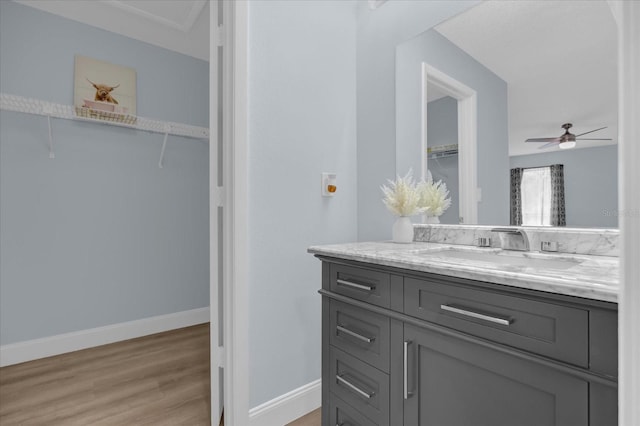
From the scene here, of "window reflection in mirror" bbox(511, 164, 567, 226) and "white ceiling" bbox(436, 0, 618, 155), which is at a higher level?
"white ceiling" bbox(436, 0, 618, 155)

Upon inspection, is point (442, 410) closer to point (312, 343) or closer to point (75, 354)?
point (312, 343)

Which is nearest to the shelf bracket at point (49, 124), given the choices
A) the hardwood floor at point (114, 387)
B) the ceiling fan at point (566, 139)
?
the hardwood floor at point (114, 387)

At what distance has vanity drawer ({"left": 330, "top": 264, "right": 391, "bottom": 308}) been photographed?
1158 mm

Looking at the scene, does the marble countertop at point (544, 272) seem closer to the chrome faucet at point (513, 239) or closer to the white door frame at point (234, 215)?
the chrome faucet at point (513, 239)

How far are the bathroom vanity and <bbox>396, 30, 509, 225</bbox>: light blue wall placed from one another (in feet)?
0.97

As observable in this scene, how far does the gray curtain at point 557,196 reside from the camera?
1330 mm

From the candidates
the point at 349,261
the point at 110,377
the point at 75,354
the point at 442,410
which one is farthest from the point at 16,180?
the point at 442,410

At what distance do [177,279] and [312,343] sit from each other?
181 cm

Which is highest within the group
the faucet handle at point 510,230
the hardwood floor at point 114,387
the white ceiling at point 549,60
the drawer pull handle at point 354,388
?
the white ceiling at point 549,60

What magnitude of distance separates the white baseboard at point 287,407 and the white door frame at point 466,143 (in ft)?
4.04

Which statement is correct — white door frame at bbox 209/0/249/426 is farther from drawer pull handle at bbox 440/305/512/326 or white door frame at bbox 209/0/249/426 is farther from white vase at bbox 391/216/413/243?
drawer pull handle at bbox 440/305/512/326

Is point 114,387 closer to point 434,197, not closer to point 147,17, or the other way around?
point 434,197

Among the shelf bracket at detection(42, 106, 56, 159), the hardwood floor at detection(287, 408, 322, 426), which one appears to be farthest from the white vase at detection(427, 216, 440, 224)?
the shelf bracket at detection(42, 106, 56, 159)

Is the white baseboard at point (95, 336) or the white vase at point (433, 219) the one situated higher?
the white vase at point (433, 219)
